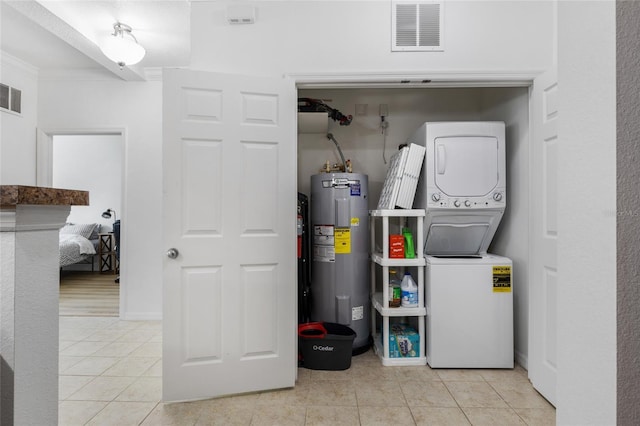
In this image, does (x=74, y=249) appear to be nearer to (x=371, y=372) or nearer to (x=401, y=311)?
(x=371, y=372)

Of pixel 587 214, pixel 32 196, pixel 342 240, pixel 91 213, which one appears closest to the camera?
pixel 587 214

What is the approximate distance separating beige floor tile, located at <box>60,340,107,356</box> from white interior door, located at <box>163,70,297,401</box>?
1396 mm

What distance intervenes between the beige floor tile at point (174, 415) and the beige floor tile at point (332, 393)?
2.26 ft

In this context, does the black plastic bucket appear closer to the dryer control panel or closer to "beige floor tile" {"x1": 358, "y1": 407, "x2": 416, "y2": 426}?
"beige floor tile" {"x1": 358, "y1": 407, "x2": 416, "y2": 426}

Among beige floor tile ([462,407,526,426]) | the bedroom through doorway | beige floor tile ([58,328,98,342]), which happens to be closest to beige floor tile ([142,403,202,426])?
beige floor tile ([462,407,526,426])

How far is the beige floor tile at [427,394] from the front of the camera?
7.13 feet

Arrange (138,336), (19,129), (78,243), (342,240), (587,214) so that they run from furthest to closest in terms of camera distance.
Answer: (78,243)
(19,129)
(138,336)
(342,240)
(587,214)

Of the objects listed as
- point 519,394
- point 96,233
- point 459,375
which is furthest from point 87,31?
point 96,233

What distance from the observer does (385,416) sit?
6.66ft

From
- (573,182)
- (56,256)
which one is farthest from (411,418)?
(56,256)

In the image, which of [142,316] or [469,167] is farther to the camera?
[142,316]

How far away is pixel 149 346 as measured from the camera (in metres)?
3.15

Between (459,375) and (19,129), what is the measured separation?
4971 millimetres

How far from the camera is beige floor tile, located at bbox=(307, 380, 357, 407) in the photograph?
2186mm
